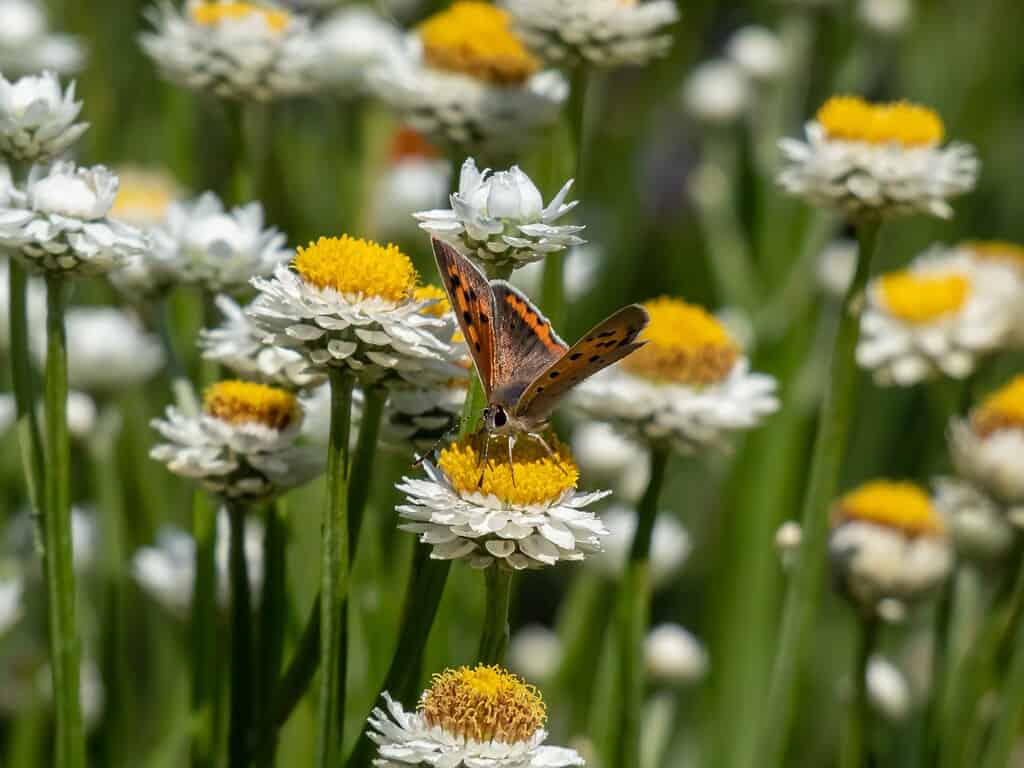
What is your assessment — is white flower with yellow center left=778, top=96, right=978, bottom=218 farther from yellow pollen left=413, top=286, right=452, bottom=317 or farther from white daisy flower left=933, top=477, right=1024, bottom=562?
yellow pollen left=413, top=286, right=452, bottom=317

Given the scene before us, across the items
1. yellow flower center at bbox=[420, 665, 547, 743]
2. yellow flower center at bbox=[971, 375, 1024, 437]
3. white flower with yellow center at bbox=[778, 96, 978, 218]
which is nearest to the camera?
yellow flower center at bbox=[420, 665, 547, 743]

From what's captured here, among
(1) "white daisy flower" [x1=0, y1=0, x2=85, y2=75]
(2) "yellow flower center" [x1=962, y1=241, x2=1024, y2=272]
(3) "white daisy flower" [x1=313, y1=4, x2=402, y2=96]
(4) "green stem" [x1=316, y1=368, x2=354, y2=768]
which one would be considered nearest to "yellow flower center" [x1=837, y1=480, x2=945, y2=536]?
(2) "yellow flower center" [x1=962, y1=241, x2=1024, y2=272]

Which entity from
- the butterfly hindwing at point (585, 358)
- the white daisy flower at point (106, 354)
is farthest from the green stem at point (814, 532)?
the white daisy flower at point (106, 354)

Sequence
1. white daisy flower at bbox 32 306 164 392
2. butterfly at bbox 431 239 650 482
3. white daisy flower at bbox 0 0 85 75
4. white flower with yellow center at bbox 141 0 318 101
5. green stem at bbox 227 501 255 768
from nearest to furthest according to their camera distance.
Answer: butterfly at bbox 431 239 650 482, green stem at bbox 227 501 255 768, white flower with yellow center at bbox 141 0 318 101, white daisy flower at bbox 32 306 164 392, white daisy flower at bbox 0 0 85 75

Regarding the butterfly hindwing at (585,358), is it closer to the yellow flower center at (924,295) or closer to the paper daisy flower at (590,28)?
the paper daisy flower at (590,28)

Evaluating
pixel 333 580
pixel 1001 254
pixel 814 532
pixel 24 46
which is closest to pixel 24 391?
pixel 333 580

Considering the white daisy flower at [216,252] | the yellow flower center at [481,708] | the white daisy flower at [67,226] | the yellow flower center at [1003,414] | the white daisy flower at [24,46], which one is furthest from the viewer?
the white daisy flower at [24,46]

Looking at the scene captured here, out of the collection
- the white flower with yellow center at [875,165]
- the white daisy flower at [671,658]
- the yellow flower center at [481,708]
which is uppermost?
the white flower with yellow center at [875,165]
